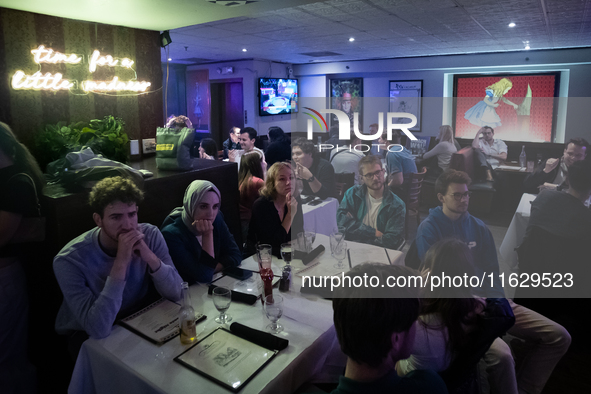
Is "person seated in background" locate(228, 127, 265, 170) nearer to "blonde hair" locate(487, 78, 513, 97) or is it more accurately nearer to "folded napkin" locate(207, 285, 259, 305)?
"folded napkin" locate(207, 285, 259, 305)

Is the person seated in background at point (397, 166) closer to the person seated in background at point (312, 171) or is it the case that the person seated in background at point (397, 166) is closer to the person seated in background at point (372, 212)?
the person seated in background at point (372, 212)

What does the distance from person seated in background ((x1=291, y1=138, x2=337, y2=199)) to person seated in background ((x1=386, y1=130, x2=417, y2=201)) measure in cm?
56

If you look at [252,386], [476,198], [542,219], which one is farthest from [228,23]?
[252,386]

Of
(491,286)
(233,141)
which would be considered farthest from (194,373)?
(233,141)

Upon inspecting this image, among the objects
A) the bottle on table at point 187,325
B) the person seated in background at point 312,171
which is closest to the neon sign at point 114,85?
the person seated in background at point 312,171

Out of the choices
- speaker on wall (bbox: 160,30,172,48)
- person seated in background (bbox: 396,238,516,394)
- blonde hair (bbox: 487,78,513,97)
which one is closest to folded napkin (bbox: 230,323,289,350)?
person seated in background (bbox: 396,238,516,394)

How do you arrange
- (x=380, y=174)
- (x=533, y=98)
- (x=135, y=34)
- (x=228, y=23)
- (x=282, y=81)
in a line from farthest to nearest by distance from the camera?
(x=282, y=81), (x=533, y=98), (x=228, y=23), (x=135, y=34), (x=380, y=174)

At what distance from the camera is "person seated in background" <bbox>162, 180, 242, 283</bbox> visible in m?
2.11

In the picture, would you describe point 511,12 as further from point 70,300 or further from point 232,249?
point 70,300

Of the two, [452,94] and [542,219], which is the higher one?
[452,94]

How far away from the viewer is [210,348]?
1467 millimetres

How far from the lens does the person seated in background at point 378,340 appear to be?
111 cm

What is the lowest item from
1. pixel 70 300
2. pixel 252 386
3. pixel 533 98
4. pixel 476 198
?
pixel 252 386

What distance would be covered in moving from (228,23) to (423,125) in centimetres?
507
